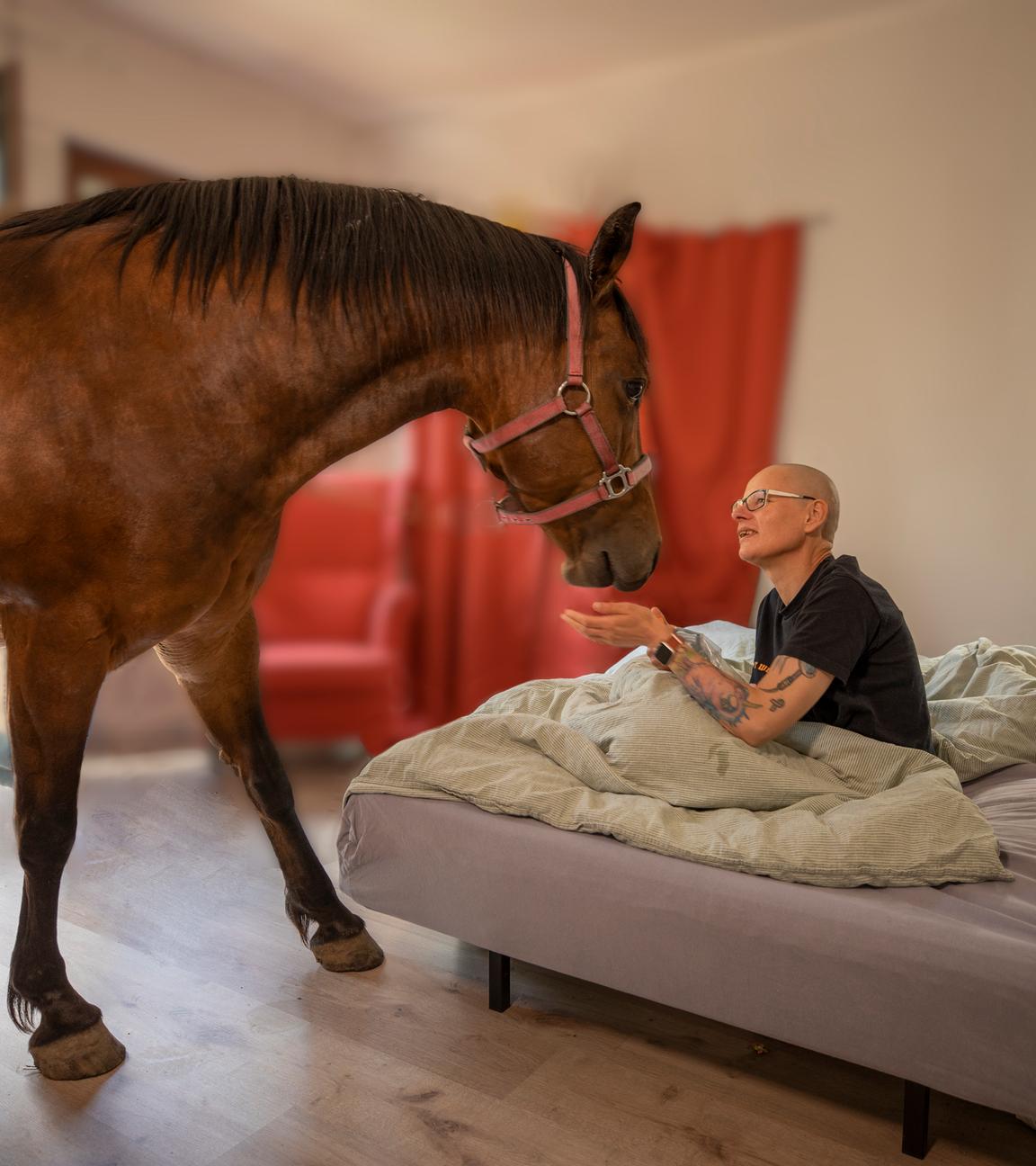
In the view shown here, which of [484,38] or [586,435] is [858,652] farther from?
[484,38]

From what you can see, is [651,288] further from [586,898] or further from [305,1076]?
[305,1076]

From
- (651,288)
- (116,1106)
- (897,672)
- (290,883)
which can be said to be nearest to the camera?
(116,1106)

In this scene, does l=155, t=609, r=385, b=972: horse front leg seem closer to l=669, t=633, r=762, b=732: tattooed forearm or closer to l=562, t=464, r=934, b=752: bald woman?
l=562, t=464, r=934, b=752: bald woman

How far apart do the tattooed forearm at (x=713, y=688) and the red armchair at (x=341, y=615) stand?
1.94 m

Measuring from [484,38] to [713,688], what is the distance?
8.39 ft

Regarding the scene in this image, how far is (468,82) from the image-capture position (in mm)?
3336

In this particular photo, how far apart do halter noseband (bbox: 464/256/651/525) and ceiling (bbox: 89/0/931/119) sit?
173 cm

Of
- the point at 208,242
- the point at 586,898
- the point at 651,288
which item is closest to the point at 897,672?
the point at 586,898

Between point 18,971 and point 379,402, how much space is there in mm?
1006

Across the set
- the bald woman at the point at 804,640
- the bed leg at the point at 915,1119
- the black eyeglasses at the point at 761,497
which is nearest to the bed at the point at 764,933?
the bed leg at the point at 915,1119

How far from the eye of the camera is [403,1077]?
1.36 m

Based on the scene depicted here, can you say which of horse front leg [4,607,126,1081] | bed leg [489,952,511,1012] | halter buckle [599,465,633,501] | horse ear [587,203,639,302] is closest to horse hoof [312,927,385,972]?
bed leg [489,952,511,1012]

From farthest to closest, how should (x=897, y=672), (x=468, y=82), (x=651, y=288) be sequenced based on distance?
(x=651, y=288) < (x=468, y=82) < (x=897, y=672)

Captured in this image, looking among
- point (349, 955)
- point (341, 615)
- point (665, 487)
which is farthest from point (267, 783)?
point (665, 487)
